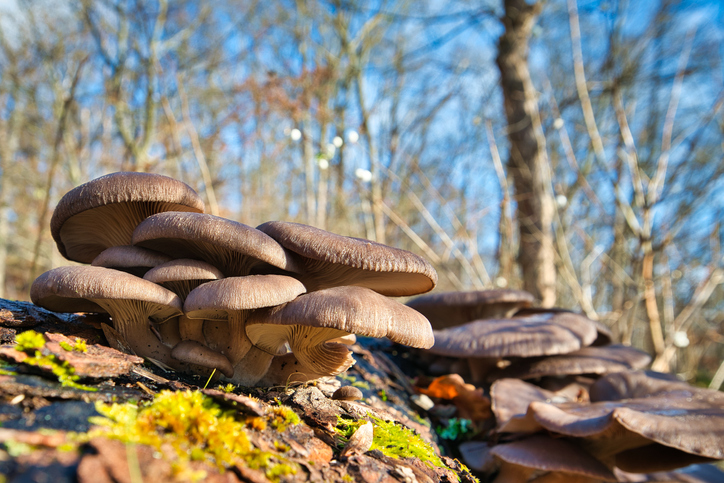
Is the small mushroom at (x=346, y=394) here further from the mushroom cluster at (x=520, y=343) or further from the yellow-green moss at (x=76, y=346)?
the mushroom cluster at (x=520, y=343)

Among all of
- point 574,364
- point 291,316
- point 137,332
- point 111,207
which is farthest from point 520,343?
point 111,207

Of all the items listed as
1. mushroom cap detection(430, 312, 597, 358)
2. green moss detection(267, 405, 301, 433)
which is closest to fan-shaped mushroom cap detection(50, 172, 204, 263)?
green moss detection(267, 405, 301, 433)

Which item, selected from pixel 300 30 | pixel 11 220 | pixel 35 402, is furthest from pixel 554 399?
pixel 11 220

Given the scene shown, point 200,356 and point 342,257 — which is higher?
point 342,257

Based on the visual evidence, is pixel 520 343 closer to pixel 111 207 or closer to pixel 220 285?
pixel 220 285

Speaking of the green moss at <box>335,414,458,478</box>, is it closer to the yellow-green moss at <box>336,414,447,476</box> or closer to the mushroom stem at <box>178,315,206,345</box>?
the yellow-green moss at <box>336,414,447,476</box>

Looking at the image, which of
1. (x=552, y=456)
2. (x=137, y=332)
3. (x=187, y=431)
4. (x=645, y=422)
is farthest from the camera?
(x=552, y=456)

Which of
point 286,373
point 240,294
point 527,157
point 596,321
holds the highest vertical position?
point 527,157
